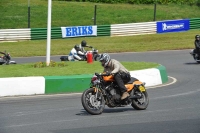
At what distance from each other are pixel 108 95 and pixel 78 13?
1284 inches

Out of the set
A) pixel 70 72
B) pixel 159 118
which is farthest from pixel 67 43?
pixel 159 118

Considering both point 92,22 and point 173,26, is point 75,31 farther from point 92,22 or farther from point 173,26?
point 173,26

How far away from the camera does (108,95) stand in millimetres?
12953

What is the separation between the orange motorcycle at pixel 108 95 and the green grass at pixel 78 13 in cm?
2797

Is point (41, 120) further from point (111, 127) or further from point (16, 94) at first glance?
point (16, 94)

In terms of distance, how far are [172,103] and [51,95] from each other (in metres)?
3.49

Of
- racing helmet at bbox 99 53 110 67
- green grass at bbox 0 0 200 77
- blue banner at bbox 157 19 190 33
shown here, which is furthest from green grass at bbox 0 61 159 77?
blue banner at bbox 157 19 190 33

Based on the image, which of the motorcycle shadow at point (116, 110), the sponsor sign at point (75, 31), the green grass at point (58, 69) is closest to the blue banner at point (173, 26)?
the sponsor sign at point (75, 31)

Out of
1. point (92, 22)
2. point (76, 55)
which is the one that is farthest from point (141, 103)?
point (92, 22)

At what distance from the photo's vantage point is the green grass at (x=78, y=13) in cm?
4244

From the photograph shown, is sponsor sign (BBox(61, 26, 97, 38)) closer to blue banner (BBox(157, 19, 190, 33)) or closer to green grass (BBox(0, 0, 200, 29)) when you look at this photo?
green grass (BBox(0, 0, 200, 29))

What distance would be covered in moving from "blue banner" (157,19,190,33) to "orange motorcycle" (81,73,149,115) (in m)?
27.2

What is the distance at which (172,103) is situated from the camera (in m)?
14.5

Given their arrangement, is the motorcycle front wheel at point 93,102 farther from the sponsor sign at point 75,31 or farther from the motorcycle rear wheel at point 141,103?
the sponsor sign at point 75,31
